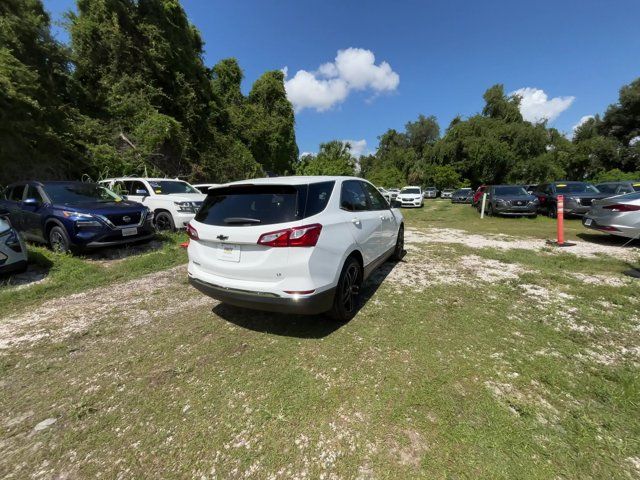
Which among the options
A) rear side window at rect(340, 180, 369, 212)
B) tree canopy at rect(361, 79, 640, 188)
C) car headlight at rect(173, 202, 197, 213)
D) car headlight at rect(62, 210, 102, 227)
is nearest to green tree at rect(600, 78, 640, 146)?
tree canopy at rect(361, 79, 640, 188)

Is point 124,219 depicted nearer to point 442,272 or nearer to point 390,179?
point 442,272

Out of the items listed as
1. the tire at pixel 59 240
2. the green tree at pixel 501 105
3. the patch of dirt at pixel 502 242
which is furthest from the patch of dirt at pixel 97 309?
the green tree at pixel 501 105

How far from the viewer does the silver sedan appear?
657 centimetres

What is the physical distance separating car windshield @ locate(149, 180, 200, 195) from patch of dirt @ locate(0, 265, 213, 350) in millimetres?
4495

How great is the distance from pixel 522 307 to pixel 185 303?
14.9 feet

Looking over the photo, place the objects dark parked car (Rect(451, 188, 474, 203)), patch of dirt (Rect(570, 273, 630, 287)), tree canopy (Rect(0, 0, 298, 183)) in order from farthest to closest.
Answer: dark parked car (Rect(451, 188, 474, 203)), tree canopy (Rect(0, 0, 298, 183)), patch of dirt (Rect(570, 273, 630, 287))

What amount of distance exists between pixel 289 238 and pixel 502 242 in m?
7.35

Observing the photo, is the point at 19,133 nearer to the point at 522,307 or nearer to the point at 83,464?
the point at 83,464

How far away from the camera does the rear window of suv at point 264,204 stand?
9.56 feet

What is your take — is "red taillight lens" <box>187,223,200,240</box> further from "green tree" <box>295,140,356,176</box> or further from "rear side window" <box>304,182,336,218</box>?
"green tree" <box>295,140,356,176</box>

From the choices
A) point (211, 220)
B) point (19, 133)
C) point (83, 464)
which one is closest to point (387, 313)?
point (211, 220)

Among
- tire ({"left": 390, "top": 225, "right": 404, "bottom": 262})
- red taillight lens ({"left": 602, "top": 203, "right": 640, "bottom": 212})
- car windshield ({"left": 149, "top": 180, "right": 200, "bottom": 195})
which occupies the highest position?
car windshield ({"left": 149, "top": 180, "right": 200, "bottom": 195})

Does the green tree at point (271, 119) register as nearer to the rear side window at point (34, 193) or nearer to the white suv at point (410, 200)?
the white suv at point (410, 200)

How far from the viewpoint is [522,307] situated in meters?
3.85
